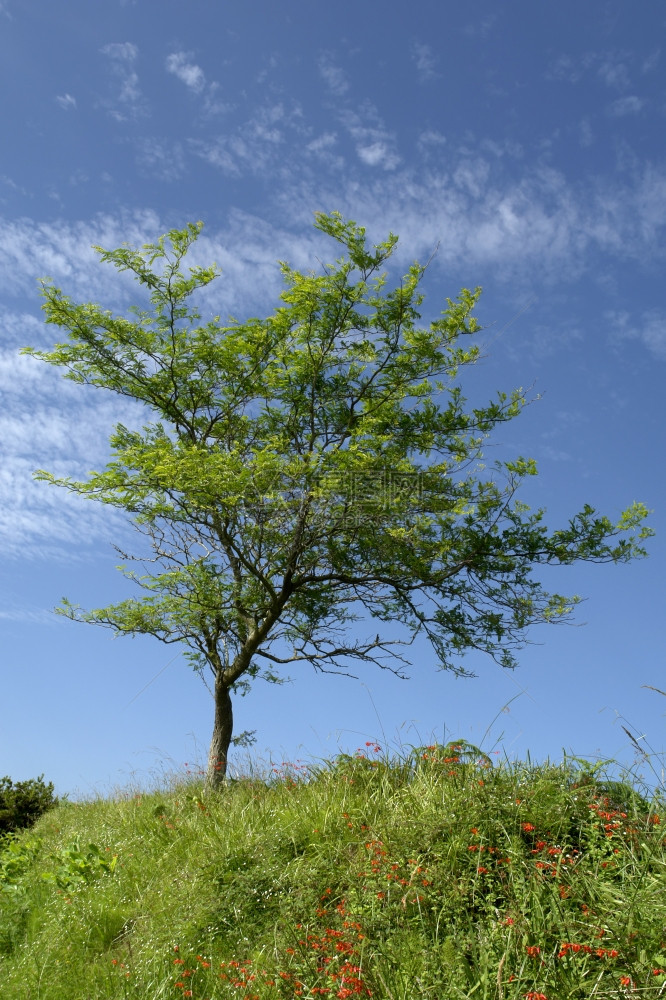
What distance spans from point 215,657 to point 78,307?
6192 mm

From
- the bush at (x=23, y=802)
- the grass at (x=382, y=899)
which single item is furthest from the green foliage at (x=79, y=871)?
the bush at (x=23, y=802)

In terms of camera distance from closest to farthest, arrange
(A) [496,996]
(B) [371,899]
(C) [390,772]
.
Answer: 1. (A) [496,996]
2. (B) [371,899]
3. (C) [390,772]

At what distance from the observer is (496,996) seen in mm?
4219

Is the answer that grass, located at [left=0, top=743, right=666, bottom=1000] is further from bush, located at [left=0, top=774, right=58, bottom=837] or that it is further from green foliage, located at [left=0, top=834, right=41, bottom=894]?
bush, located at [left=0, top=774, right=58, bottom=837]

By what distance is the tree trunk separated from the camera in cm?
A: 1157

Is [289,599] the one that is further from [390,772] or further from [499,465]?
[390,772]

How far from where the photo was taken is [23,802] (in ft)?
50.3

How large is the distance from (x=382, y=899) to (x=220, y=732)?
7.19 meters

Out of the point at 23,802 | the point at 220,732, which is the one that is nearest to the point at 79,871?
the point at 220,732

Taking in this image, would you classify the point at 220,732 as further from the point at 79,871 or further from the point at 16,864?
the point at 79,871

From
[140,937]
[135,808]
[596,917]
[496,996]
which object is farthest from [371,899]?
[135,808]

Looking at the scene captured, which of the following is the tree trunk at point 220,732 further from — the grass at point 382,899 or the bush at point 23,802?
the bush at point 23,802

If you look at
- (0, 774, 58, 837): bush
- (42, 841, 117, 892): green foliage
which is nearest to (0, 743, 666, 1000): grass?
(42, 841, 117, 892): green foliage

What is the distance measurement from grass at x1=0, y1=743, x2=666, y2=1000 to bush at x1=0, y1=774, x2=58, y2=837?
8015 mm
